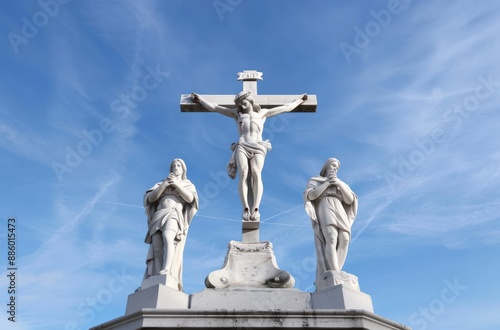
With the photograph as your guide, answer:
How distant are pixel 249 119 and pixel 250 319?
163 inches

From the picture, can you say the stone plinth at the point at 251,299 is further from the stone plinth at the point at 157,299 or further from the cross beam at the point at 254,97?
the cross beam at the point at 254,97

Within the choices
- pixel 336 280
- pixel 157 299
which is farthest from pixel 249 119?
pixel 157 299

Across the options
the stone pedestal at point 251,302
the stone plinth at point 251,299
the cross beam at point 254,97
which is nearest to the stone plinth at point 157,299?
the stone pedestal at point 251,302

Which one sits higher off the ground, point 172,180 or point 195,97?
point 195,97

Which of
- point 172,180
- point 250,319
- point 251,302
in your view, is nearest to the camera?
point 250,319

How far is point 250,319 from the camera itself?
574cm

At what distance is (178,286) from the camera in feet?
22.9

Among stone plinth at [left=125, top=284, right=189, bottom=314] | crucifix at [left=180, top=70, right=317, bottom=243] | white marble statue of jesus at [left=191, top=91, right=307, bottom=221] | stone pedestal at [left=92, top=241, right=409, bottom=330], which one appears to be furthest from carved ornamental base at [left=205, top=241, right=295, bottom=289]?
white marble statue of jesus at [left=191, top=91, right=307, bottom=221]

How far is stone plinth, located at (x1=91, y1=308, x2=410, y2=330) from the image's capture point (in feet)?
18.8

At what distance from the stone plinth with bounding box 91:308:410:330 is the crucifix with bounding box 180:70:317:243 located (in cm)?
212

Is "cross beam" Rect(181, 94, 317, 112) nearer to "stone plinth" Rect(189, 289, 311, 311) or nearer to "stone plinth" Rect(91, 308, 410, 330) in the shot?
"stone plinth" Rect(189, 289, 311, 311)

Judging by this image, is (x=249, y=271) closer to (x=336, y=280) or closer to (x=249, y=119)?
(x=336, y=280)

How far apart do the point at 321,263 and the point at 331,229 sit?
52 cm

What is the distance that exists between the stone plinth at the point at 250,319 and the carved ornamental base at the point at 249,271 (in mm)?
1091
